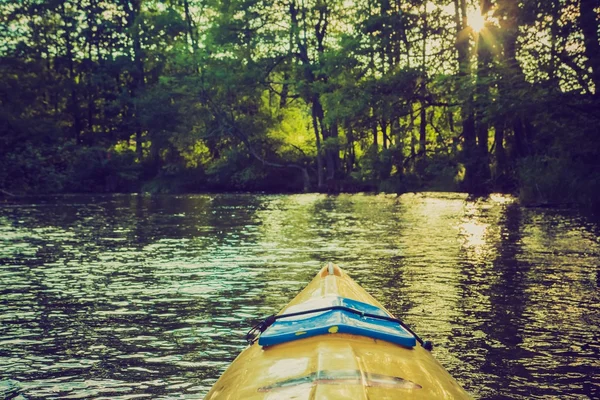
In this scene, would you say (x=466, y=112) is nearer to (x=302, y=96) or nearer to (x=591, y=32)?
(x=591, y=32)

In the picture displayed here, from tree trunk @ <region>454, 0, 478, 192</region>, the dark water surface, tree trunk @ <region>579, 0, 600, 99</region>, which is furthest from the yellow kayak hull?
tree trunk @ <region>454, 0, 478, 192</region>

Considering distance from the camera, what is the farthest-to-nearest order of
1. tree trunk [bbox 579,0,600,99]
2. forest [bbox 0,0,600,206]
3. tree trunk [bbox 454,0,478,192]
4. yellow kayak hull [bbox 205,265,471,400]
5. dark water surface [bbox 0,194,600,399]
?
tree trunk [bbox 454,0,478,192] < forest [bbox 0,0,600,206] < tree trunk [bbox 579,0,600,99] < dark water surface [bbox 0,194,600,399] < yellow kayak hull [bbox 205,265,471,400]

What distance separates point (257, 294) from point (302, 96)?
27.0 meters

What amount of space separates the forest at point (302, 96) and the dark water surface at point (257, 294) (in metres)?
4.01

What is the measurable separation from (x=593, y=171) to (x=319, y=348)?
14.7 m

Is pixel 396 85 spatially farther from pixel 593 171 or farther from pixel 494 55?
pixel 593 171

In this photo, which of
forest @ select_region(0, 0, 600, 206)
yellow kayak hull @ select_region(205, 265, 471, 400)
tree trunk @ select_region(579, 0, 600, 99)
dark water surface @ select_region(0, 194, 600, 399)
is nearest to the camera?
yellow kayak hull @ select_region(205, 265, 471, 400)

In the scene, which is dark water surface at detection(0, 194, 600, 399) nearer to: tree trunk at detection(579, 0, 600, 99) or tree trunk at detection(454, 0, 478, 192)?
tree trunk at detection(579, 0, 600, 99)

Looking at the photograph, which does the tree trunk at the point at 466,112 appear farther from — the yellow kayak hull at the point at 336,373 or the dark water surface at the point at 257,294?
the yellow kayak hull at the point at 336,373

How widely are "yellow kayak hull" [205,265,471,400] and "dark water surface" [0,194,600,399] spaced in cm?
106

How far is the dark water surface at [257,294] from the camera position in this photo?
16.0ft

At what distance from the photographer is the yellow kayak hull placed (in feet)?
9.51

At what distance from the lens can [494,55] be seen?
19.5m

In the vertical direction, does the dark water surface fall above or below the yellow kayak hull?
below
